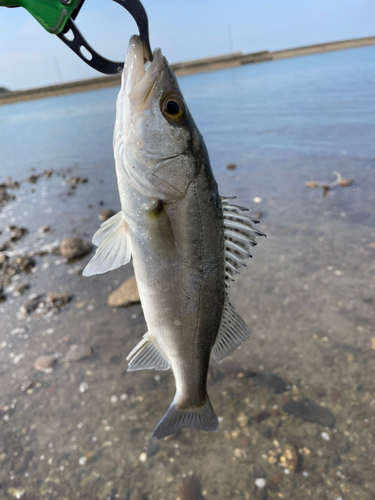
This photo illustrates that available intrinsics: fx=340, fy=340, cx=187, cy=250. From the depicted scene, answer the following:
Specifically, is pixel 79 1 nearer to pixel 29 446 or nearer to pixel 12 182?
pixel 29 446

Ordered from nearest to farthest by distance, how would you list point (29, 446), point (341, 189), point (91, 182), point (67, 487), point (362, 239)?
point (67, 487) → point (29, 446) → point (362, 239) → point (341, 189) → point (91, 182)

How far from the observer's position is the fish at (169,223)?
1.60 m

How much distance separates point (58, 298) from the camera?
5.67 m

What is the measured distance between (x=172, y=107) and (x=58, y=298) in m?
4.78

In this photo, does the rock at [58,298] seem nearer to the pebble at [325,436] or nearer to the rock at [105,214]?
the rock at [105,214]

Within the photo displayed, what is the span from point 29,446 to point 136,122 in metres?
3.62

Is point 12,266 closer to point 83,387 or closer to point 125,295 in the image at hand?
point 125,295

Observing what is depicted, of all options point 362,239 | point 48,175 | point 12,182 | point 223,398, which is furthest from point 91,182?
point 223,398

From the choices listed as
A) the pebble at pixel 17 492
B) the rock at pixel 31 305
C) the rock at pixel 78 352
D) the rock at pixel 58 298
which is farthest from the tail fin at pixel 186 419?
the rock at pixel 31 305

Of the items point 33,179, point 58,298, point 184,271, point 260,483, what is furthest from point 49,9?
point 33,179

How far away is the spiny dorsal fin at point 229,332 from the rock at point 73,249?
17.5 feet

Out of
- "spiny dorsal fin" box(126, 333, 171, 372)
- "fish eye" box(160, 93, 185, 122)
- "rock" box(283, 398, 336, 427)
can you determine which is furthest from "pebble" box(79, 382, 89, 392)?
"fish eye" box(160, 93, 185, 122)

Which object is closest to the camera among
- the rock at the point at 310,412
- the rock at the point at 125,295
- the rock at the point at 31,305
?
the rock at the point at 310,412

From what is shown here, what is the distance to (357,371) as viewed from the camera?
386 cm
